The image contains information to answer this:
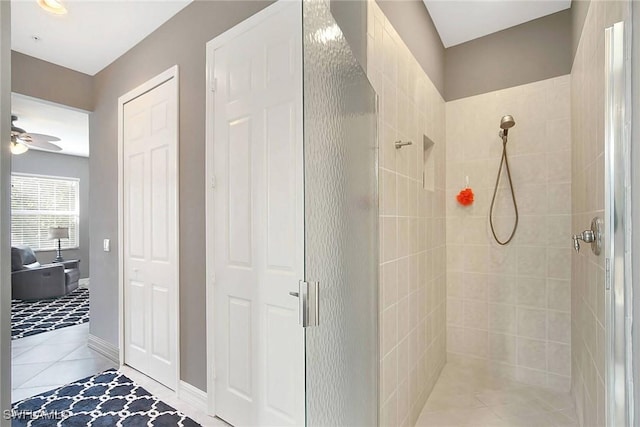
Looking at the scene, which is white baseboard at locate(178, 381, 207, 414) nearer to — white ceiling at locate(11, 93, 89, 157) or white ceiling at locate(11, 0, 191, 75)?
white ceiling at locate(11, 93, 89, 157)

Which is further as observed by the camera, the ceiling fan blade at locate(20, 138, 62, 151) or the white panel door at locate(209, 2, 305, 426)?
the white panel door at locate(209, 2, 305, 426)

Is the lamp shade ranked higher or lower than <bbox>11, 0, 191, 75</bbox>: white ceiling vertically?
lower

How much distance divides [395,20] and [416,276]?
1427 mm

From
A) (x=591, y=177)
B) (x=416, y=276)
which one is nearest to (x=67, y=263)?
(x=416, y=276)

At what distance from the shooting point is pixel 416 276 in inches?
67.3

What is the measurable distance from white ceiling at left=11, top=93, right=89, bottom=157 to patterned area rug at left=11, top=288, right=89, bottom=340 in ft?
2.47

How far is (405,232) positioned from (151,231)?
1.81 meters

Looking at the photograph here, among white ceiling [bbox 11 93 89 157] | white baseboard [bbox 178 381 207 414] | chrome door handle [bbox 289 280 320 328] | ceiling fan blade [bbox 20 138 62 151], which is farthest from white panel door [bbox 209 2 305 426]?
white ceiling [bbox 11 93 89 157]

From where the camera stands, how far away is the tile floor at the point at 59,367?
153 cm

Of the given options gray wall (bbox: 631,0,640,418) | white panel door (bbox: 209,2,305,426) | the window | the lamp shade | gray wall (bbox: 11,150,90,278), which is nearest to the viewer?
gray wall (bbox: 631,0,640,418)

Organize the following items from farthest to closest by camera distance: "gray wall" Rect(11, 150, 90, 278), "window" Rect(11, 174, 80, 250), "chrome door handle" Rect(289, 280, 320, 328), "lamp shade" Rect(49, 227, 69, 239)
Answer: "lamp shade" Rect(49, 227, 69, 239) → "gray wall" Rect(11, 150, 90, 278) → "window" Rect(11, 174, 80, 250) → "chrome door handle" Rect(289, 280, 320, 328)

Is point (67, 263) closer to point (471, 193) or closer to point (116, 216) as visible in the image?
point (116, 216)

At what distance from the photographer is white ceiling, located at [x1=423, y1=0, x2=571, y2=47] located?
1934 mm

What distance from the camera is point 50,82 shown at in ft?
6.32
